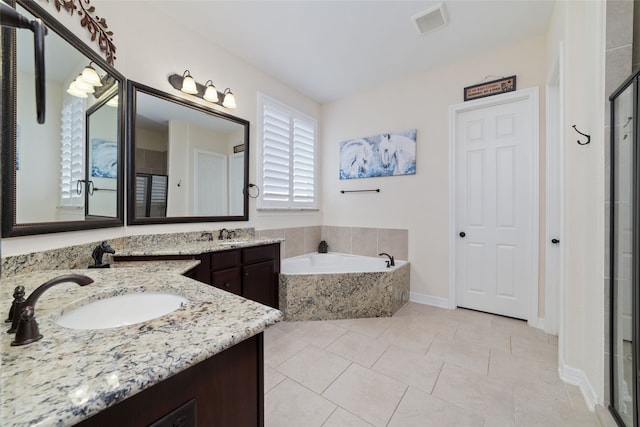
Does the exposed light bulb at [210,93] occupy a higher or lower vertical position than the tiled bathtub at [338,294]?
higher

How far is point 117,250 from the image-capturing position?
1.88 m

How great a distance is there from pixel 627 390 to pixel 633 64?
1.70m

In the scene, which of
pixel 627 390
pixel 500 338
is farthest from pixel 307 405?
pixel 500 338

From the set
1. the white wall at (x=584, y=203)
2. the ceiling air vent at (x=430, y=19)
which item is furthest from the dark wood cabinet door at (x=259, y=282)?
the ceiling air vent at (x=430, y=19)

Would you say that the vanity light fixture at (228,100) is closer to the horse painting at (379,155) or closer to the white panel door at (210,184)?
the white panel door at (210,184)

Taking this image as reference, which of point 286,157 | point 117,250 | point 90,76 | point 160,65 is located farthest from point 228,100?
point 117,250

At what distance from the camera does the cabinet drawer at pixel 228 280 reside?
212 cm

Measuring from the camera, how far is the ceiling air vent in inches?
88.1

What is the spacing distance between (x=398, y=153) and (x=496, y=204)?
1.22m

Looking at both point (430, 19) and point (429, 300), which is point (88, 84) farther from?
point (429, 300)

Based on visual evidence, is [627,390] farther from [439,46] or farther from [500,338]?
[439,46]

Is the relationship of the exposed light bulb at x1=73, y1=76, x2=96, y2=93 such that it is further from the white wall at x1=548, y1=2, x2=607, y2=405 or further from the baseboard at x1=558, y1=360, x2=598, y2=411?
the baseboard at x1=558, y1=360, x2=598, y2=411

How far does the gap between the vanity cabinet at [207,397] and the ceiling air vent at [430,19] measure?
107 inches

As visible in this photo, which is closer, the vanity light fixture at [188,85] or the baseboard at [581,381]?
the baseboard at [581,381]
